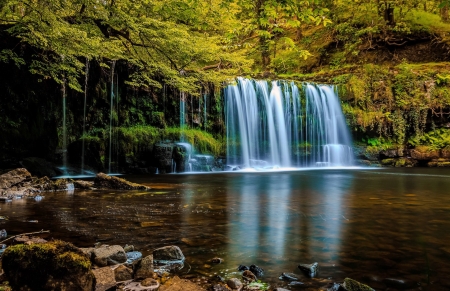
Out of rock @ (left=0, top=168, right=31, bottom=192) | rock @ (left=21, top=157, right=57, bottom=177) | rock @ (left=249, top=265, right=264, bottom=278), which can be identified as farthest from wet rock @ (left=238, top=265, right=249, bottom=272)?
rock @ (left=21, top=157, right=57, bottom=177)

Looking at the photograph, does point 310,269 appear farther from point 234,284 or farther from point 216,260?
point 216,260

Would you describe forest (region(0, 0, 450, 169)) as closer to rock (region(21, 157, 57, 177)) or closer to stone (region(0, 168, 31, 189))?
rock (region(21, 157, 57, 177))

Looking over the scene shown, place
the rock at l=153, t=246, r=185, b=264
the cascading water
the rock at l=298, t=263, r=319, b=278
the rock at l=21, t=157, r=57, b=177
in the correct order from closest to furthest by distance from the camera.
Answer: the rock at l=298, t=263, r=319, b=278 → the rock at l=153, t=246, r=185, b=264 → the rock at l=21, t=157, r=57, b=177 → the cascading water

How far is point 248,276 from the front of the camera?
105 inches

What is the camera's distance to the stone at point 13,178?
7.70m

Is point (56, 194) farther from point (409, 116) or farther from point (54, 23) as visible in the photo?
point (409, 116)

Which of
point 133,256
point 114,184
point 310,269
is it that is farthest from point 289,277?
point 114,184

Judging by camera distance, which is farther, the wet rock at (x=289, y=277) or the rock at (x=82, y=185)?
the rock at (x=82, y=185)

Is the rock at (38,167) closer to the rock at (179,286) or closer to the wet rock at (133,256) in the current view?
the wet rock at (133,256)

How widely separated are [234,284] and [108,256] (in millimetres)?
1203

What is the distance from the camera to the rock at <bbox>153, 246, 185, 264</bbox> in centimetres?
300

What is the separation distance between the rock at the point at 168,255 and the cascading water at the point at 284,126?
13924mm

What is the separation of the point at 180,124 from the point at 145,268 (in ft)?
47.5

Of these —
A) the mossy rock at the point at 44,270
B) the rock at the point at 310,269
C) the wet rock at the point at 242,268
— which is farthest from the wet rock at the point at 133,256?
the rock at the point at 310,269
